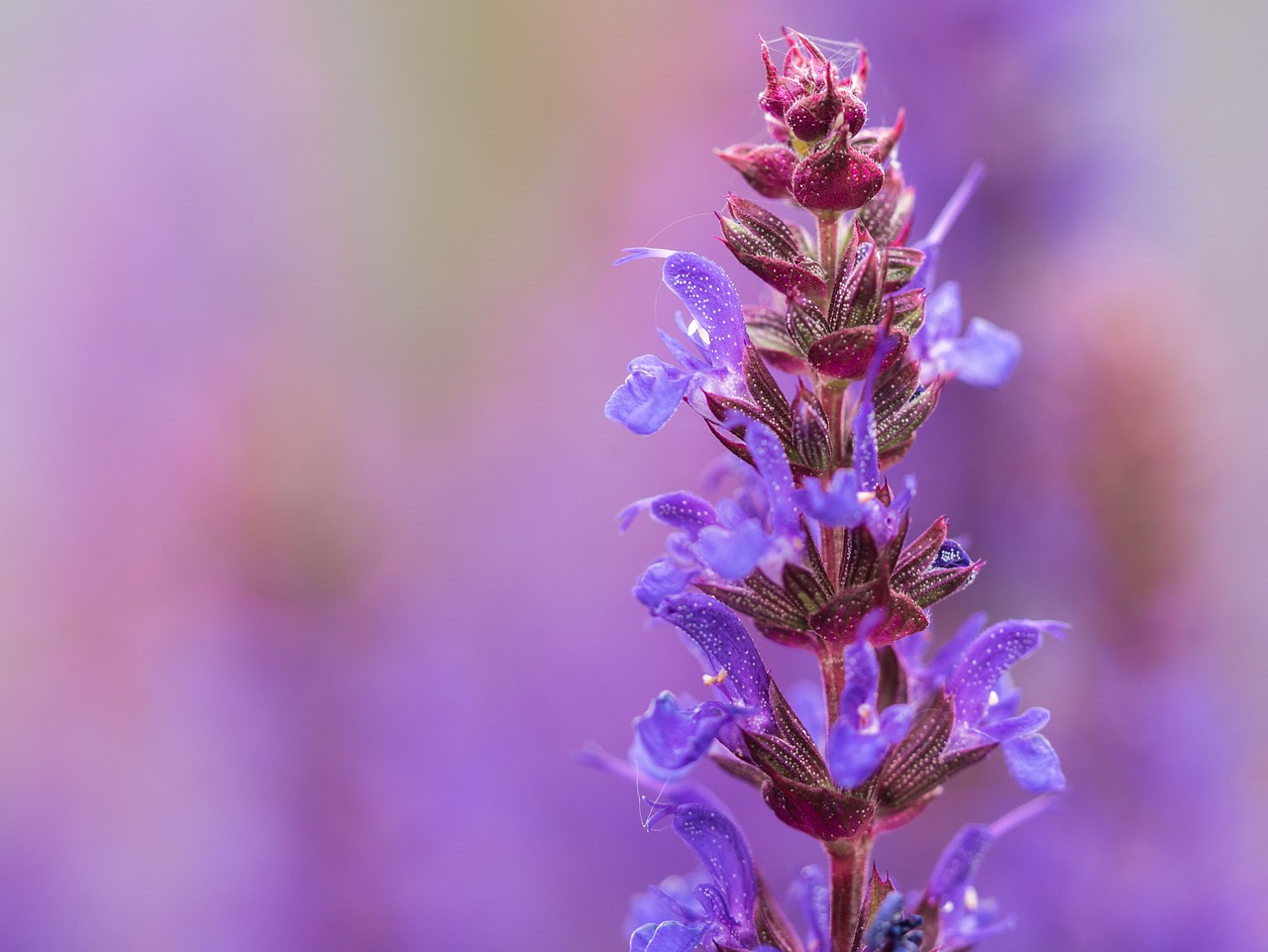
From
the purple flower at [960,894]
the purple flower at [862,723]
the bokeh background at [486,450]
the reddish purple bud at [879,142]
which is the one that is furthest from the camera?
the bokeh background at [486,450]

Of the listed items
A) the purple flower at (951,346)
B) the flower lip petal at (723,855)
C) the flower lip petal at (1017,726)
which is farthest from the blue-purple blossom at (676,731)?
the purple flower at (951,346)

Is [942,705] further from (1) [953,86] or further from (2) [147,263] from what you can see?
(2) [147,263]

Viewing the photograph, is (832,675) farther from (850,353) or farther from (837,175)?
(837,175)

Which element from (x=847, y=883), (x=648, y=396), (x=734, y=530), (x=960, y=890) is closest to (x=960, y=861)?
(x=960, y=890)

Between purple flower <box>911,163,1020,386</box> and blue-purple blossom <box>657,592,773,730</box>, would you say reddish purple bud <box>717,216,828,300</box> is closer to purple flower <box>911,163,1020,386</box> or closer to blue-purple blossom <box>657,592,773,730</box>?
purple flower <box>911,163,1020,386</box>

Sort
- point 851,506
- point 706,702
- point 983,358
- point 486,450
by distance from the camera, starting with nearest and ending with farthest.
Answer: point 851,506 < point 706,702 < point 983,358 < point 486,450

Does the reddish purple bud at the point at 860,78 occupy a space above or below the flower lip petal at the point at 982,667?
above

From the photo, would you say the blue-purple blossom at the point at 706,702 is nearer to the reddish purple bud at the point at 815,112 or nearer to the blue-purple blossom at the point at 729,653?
the blue-purple blossom at the point at 729,653

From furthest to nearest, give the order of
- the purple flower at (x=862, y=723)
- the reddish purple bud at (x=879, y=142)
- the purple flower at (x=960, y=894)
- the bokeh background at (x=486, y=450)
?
the bokeh background at (x=486, y=450) → the purple flower at (x=960, y=894) → the reddish purple bud at (x=879, y=142) → the purple flower at (x=862, y=723)
